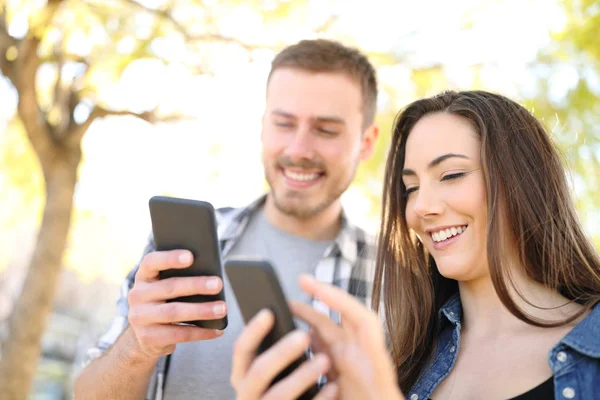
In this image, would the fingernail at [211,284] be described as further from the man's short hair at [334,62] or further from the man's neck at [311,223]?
the man's short hair at [334,62]

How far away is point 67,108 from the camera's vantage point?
256 inches

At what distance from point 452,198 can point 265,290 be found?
35.4 inches

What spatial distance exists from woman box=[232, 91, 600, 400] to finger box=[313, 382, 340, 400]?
0.68 m

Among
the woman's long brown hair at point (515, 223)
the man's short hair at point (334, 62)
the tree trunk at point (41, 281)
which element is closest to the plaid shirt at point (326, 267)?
the woman's long brown hair at point (515, 223)

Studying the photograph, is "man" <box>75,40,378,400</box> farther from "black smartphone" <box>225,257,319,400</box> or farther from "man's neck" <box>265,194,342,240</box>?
"black smartphone" <box>225,257,319,400</box>

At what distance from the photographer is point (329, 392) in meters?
1.46

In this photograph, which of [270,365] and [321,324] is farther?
[321,324]

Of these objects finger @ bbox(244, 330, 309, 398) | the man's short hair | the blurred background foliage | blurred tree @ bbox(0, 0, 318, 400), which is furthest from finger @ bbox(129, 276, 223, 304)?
blurred tree @ bbox(0, 0, 318, 400)

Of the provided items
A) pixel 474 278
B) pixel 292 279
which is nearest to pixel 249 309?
pixel 474 278

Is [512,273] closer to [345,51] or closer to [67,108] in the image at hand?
[345,51]

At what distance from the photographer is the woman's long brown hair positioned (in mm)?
2084

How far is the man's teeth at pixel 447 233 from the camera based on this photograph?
6.97 feet

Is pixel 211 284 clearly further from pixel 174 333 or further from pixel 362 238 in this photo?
pixel 362 238

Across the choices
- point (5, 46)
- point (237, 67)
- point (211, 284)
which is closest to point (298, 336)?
point (211, 284)
